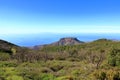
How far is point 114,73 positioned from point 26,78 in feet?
51.6

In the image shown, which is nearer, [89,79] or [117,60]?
[89,79]

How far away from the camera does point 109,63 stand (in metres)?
60.8

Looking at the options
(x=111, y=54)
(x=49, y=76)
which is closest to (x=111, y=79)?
(x=49, y=76)

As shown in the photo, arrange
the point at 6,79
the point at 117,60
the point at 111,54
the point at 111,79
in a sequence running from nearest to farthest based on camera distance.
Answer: the point at 111,79, the point at 6,79, the point at 117,60, the point at 111,54

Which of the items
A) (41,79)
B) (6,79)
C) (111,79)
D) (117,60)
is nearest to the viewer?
(111,79)

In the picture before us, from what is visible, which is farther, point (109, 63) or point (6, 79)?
point (109, 63)

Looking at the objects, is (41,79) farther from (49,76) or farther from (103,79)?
(103,79)

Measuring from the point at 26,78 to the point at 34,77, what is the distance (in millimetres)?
3623

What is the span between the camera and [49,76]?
149 ft

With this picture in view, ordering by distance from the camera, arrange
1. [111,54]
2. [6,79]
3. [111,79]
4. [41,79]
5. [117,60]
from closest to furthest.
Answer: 1. [111,79]
2. [6,79]
3. [41,79]
4. [117,60]
5. [111,54]

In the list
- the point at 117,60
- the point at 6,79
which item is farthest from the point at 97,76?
the point at 117,60

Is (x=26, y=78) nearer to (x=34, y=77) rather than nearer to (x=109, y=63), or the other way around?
(x=34, y=77)

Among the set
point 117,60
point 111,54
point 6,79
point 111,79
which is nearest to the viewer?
point 111,79

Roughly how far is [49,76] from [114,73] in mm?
13677
